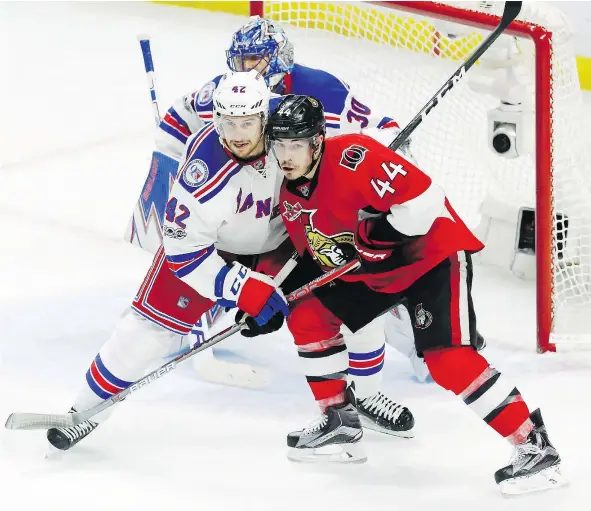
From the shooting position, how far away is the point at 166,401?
3.39 m

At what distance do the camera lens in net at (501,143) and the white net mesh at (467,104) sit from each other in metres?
0.11

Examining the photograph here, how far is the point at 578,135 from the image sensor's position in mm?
Answer: 3896

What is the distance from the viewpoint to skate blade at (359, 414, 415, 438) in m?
3.16

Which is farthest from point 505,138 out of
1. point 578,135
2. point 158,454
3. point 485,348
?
point 158,454

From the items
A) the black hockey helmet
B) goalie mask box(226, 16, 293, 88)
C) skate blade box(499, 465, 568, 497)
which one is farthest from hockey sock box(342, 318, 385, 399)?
goalie mask box(226, 16, 293, 88)

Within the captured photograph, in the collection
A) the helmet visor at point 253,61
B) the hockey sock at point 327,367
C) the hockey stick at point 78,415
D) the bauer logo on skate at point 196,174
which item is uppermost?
the helmet visor at point 253,61

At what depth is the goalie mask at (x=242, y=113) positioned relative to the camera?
271cm

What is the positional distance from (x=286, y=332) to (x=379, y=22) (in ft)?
5.00

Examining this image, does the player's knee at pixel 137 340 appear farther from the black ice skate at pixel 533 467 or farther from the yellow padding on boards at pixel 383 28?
the yellow padding on boards at pixel 383 28

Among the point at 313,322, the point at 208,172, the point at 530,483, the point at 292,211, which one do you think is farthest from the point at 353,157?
the point at 530,483

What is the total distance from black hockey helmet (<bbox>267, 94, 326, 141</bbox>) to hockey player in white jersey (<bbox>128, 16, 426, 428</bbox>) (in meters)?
0.52

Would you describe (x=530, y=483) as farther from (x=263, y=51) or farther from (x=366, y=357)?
(x=263, y=51)

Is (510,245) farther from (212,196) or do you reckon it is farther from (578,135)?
(212,196)

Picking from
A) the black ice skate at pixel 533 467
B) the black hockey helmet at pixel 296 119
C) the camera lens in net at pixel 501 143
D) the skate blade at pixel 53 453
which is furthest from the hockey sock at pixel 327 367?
the camera lens in net at pixel 501 143
